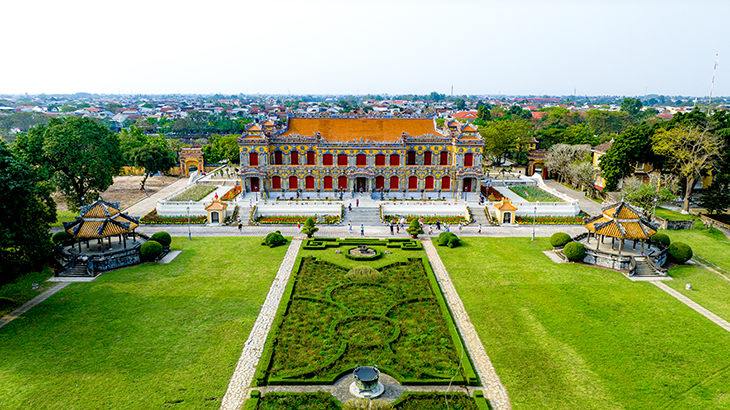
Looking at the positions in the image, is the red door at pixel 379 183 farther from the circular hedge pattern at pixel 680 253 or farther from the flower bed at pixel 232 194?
the circular hedge pattern at pixel 680 253

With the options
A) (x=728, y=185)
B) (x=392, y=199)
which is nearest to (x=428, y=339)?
(x=392, y=199)

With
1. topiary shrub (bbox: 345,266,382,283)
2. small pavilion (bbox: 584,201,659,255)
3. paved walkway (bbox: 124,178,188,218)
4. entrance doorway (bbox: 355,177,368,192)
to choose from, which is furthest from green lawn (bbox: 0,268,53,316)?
small pavilion (bbox: 584,201,659,255)

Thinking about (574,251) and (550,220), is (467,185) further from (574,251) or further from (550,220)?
(574,251)

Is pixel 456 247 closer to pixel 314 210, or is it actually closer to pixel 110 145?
pixel 314 210

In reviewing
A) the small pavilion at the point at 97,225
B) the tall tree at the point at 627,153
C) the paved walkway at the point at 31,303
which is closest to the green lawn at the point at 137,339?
→ the paved walkway at the point at 31,303

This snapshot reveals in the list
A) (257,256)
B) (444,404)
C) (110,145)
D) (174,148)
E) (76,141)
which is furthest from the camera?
(174,148)

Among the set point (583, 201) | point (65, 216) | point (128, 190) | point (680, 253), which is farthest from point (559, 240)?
point (128, 190)
